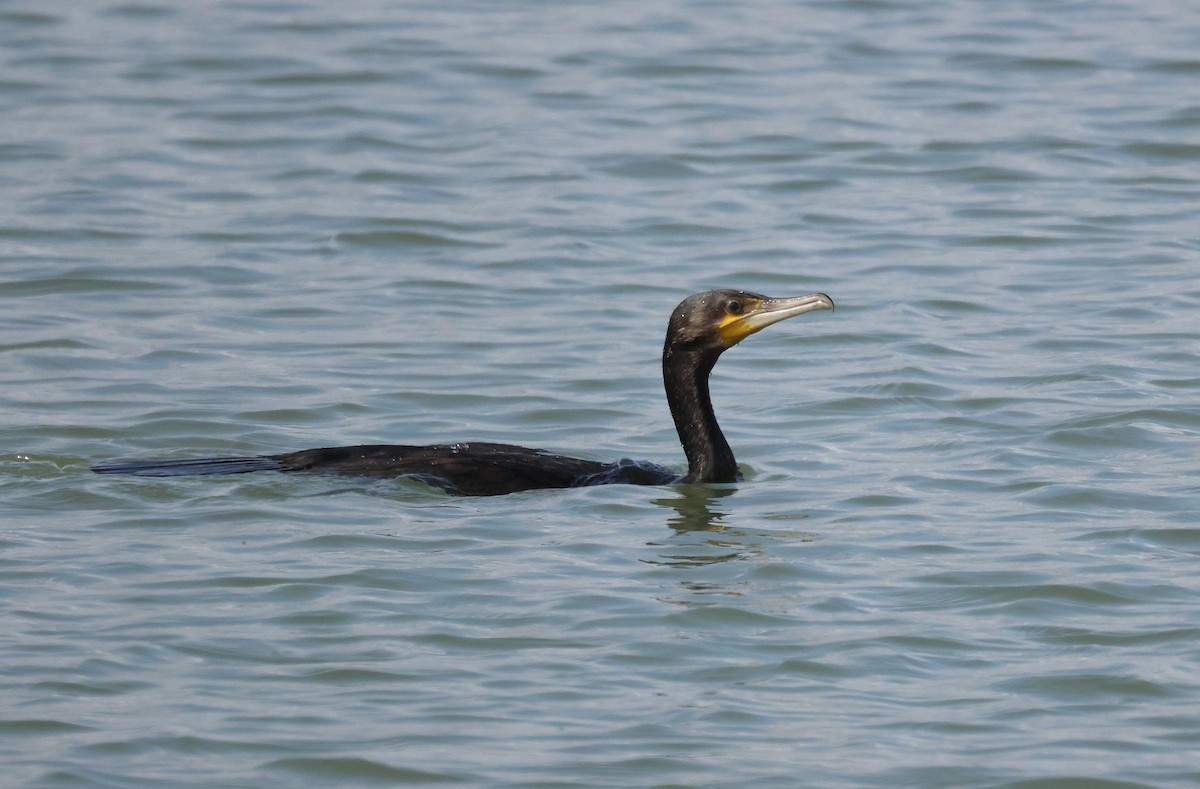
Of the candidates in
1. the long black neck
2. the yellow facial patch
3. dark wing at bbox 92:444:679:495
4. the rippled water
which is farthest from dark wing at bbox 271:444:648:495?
the yellow facial patch

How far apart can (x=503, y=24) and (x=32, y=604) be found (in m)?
14.3

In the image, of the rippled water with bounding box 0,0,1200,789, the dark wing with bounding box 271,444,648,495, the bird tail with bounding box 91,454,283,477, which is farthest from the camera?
the bird tail with bounding box 91,454,283,477

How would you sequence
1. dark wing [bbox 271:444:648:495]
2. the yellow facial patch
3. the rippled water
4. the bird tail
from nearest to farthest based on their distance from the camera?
the rippled water
dark wing [bbox 271:444:648:495]
the bird tail
the yellow facial patch

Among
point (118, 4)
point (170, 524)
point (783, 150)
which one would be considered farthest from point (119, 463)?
point (118, 4)

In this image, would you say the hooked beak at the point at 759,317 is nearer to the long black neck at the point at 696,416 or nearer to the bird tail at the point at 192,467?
the long black neck at the point at 696,416

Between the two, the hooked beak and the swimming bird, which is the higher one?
the hooked beak

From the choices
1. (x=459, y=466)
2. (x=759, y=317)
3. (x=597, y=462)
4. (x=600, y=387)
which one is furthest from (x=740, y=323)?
(x=600, y=387)

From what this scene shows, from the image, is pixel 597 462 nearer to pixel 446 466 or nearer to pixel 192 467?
pixel 446 466

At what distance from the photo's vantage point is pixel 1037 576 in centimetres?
826

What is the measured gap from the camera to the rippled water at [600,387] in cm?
692

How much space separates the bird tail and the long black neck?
6.19ft

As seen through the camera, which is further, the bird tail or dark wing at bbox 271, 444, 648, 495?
the bird tail

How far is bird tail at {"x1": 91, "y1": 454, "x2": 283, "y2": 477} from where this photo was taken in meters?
9.69

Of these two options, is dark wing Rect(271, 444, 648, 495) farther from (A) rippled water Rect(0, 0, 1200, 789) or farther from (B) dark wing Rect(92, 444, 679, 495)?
(A) rippled water Rect(0, 0, 1200, 789)
